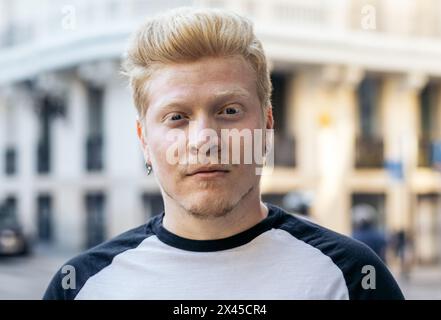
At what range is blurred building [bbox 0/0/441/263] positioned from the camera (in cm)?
947

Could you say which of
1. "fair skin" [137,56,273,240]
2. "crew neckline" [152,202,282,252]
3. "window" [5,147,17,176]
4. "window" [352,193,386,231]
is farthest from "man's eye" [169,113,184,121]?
"window" [5,147,17,176]

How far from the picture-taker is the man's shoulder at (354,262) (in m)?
1.32

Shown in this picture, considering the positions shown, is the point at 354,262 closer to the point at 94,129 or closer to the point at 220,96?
the point at 220,96

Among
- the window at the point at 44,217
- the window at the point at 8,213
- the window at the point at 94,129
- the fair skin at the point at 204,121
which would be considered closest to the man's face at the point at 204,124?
the fair skin at the point at 204,121

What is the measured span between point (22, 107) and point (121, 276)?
10.3 metres

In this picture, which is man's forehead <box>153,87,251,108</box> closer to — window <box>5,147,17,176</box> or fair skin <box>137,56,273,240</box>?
fair skin <box>137,56,273,240</box>

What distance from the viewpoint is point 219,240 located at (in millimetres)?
1352

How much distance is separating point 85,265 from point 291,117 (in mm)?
8994

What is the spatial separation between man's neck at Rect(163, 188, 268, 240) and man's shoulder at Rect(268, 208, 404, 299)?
0.24ft

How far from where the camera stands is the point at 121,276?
142 centimetres

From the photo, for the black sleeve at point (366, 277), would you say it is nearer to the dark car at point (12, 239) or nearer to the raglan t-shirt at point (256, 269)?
the raglan t-shirt at point (256, 269)

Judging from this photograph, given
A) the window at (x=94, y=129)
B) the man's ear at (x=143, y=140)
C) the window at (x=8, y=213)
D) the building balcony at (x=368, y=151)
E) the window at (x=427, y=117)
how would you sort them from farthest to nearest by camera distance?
the window at (x=427, y=117)
the building balcony at (x=368, y=151)
the window at (x=94, y=129)
the window at (x=8, y=213)
the man's ear at (x=143, y=140)

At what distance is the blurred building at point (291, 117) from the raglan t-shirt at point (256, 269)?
26.3 ft

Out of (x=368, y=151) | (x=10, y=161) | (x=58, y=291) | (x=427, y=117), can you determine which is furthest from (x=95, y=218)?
(x=58, y=291)
